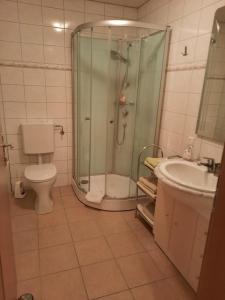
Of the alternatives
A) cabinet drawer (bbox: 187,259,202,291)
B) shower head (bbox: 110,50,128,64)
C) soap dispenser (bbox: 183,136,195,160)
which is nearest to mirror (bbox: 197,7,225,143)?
soap dispenser (bbox: 183,136,195,160)

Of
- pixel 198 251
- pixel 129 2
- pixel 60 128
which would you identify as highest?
pixel 129 2

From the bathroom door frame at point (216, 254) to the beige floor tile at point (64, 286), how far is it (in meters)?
1.01

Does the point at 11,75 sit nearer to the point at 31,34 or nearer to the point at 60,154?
the point at 31,34

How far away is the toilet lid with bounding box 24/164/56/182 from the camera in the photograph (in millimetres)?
2287

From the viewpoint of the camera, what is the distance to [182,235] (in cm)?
161

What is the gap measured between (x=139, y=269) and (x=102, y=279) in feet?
1.01

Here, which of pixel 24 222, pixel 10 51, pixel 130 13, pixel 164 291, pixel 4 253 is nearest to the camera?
pixel 4 253

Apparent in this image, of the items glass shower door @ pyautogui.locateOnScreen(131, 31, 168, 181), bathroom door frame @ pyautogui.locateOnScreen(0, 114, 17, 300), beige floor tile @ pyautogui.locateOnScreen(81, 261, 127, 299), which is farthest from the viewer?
glass shower door @ pyautogui.locateOnScreen(131, 31, 168, 181)

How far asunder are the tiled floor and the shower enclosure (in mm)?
355

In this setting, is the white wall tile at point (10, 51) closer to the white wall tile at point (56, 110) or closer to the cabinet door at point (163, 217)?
the white wall tile at point (56, 110)

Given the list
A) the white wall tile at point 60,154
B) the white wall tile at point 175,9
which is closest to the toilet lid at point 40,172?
the white wall tile at point 60,154

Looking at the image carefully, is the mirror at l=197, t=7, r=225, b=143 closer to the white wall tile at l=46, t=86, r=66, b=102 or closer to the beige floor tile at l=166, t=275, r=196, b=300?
the beige floor tile at l=166, t=275, r=196, b=300

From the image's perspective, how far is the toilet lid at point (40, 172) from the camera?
2287 millimetres

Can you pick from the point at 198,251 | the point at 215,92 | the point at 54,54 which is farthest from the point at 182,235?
the point at 54,54
